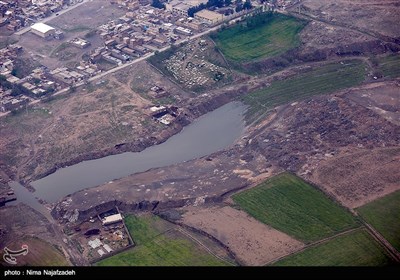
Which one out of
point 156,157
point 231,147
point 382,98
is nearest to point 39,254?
point 156,157

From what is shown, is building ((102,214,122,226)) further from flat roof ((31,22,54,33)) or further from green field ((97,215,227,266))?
flat roof ((31,22,54,33))

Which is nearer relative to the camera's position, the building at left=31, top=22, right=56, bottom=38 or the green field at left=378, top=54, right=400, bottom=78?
the green field at left=378, top=54, right=400, bottom=78

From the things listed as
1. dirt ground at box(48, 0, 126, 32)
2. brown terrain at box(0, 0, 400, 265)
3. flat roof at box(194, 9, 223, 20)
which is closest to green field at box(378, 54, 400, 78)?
brown terrain at box(0, 0, 400, 265)

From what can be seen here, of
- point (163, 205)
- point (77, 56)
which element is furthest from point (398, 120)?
Result: point (77, 56)

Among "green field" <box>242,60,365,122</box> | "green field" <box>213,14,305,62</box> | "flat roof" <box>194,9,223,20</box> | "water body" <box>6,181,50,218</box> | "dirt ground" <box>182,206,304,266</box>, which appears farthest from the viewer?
"flat roof" <box>194,9,223,20</box>

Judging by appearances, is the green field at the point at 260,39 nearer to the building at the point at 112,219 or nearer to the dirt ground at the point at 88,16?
the dirt ground at the point at 88,16

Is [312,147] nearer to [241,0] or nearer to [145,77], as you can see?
[145,77]

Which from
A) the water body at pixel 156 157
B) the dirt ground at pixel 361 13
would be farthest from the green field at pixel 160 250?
the dirt ground at pixel 361 13
